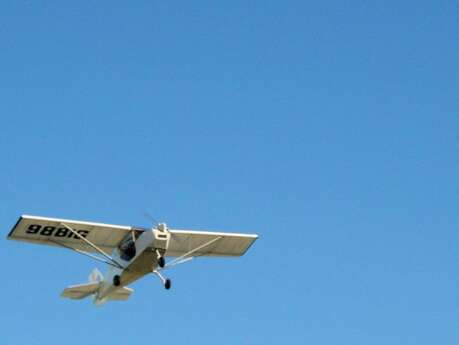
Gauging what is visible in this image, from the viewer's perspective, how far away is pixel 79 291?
164 feet

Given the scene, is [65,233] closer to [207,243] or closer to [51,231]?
[51,231]

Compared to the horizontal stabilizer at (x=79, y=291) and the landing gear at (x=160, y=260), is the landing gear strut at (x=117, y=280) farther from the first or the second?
the horizontal stabilizer at (x=79, y=291)

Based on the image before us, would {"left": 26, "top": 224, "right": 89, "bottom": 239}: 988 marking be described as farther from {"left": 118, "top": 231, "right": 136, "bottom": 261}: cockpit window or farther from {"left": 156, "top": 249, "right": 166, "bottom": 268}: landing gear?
{"left": 156, "top": 249, "right": 166, "bottom": 268}: landing gear

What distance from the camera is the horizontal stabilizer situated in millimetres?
49438

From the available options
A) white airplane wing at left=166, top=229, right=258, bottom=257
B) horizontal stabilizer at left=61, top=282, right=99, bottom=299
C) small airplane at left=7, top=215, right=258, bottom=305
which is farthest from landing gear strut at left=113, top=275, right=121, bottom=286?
horizontal stabilizer at left=61, top=282, right=99, bottom=299

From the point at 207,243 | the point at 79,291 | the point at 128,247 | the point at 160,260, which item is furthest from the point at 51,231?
the point at 207,243

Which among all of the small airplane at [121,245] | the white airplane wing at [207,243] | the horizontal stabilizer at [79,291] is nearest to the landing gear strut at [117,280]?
the small airplane at [121,245]

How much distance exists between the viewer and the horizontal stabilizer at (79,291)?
49.4 meters

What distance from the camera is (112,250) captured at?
151 feet

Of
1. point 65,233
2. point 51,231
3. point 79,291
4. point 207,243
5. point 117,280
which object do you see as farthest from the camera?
point 79,291

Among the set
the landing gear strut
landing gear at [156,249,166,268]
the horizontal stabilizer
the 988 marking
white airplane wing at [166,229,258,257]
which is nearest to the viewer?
landing gear at [156,249,166,268]

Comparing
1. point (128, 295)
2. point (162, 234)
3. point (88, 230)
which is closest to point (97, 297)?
point (128, 295)

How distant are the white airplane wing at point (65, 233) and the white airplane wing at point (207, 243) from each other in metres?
2.66

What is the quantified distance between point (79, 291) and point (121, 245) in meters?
6.13
